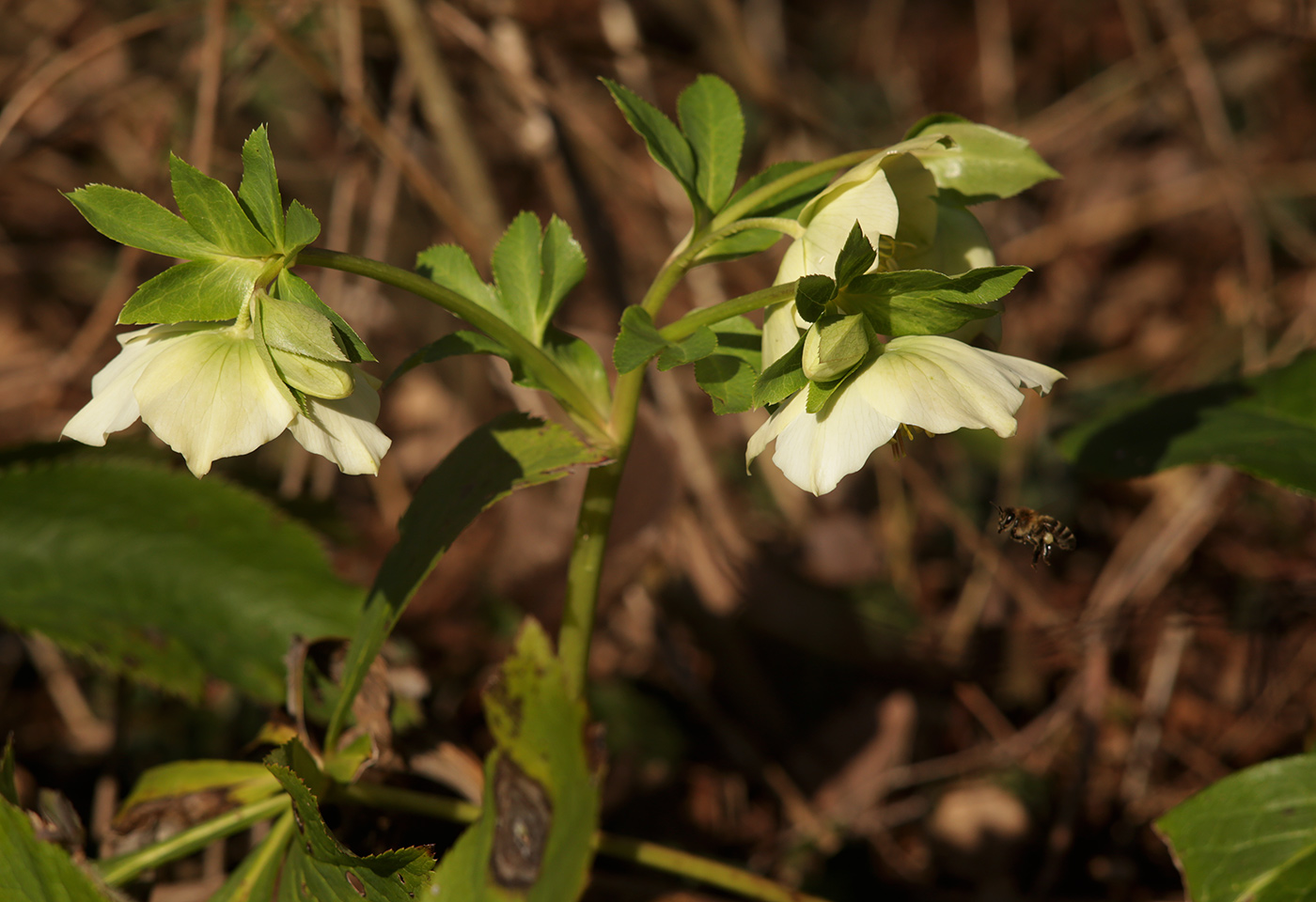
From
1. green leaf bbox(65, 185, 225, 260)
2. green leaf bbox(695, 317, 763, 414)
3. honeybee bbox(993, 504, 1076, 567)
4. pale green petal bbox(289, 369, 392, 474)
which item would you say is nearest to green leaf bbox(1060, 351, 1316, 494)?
honeybee bbox(993, 504, 1076, 567)

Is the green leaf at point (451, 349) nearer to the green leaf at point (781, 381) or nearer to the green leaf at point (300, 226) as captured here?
the green leaf at point (300, 226)

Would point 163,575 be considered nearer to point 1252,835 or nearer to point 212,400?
point 212,400

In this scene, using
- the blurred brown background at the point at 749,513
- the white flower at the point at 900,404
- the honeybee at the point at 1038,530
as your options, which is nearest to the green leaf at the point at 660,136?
the white flower at the point at 900,404

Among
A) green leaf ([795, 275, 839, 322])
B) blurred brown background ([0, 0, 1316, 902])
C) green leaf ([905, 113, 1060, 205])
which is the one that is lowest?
blurred brown background ([0, 0, 1316, 902])

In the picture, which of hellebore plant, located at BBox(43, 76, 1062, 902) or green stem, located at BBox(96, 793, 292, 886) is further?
green stem, located at BBox(96, 793, 292, 886)

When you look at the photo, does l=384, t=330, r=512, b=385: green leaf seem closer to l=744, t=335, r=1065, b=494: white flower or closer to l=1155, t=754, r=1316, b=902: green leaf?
l=744, t=335, r=1065, b=494: white flower

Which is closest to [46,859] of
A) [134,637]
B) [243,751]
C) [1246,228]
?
[243,751]

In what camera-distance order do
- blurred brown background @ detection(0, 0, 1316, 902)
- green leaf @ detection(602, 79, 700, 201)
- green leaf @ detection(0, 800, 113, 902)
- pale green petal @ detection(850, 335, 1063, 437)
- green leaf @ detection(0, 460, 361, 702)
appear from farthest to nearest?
blurred brown background @ detection(0, 0, 1316, 902) < green leaf @ detection(0, 460, 361, 702) < green leaf @ detection(0, 800, 113, 902) < green leaf @ detection(602, 79, 700, 201) < pale green petal @ detection(850, 335, 1063, 437)
